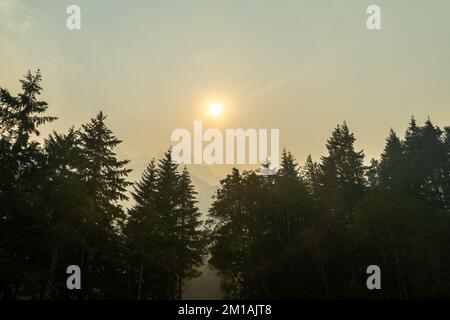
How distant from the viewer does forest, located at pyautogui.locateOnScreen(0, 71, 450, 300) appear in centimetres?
2425

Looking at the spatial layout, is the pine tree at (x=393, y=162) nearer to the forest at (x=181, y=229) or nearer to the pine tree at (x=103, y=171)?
the forest at (x=181, y=229)

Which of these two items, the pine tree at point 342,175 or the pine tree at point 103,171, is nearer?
the pine tree at point 103,171

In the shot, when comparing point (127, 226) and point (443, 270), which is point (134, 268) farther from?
point (443, 270)

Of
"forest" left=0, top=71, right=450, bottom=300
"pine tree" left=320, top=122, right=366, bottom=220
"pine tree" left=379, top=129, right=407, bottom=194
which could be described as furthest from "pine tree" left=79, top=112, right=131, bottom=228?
"pine tree" left=379, top=129, right=407, bottom=194

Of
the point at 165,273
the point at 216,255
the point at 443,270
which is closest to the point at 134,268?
the point at 165,273

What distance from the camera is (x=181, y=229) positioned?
38.8m

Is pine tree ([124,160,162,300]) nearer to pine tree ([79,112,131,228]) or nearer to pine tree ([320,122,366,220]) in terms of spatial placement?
pine tree ([79,112,131,228])

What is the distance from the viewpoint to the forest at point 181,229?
2425 cm

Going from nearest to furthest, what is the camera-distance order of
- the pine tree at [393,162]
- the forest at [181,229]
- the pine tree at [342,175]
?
the forest at [181,229] → the pine tree at [342,175] → the pine tree at [393,162]

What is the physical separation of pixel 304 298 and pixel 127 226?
1700 cm

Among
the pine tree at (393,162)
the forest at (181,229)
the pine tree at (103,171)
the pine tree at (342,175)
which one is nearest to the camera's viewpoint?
the forest at (181,229)

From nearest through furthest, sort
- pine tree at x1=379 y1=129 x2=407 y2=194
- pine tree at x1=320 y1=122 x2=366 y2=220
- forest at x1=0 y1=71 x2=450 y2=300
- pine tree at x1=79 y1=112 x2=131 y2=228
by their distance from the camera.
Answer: forest at x1=0 y1=71 x2=450 y2=300
pine tree at x1=79 y1=112 x2=131 y2=228
pine tree at x1=320 y1=122 x2=366 y2=220
pine tree at x1=379 y1=129 x2=407 y2=194

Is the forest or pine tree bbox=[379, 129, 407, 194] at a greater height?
pine tree bbox=[379, 129, 407, 194]

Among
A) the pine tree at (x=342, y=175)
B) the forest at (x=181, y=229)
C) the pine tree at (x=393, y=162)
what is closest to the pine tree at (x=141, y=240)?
the forest at (x=181, y=229)
